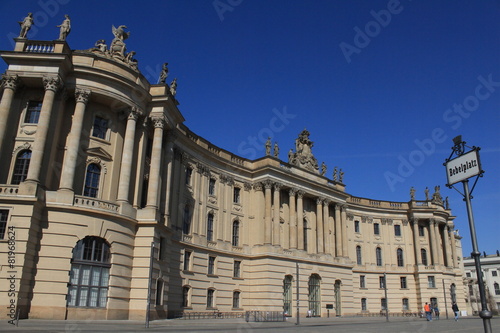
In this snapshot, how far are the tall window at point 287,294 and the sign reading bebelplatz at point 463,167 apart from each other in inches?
1466

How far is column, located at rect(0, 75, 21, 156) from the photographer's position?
91.9 feet

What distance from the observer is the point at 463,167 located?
10930mm

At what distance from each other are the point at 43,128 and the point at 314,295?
35.9m

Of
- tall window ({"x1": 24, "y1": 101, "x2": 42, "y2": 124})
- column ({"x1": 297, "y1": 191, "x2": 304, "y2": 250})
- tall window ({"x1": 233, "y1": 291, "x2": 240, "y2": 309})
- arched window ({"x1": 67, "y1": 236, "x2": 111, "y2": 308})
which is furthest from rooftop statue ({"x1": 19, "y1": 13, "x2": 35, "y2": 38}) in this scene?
column ({"x1": 297, "y1": 191, "x2": 304, "y2": 250})

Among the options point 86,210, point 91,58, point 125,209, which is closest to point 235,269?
point 125,209

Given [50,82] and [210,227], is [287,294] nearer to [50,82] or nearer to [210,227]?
[210,227]

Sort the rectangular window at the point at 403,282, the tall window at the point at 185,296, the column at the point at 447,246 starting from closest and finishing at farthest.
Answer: the tall window at the point at 185,296 → the rectangular window at the point at 403,282 → the column at the point at 447,246

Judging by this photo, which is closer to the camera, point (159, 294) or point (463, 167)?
point (463, 167)

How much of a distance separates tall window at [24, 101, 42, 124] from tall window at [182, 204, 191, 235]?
52.3 ft

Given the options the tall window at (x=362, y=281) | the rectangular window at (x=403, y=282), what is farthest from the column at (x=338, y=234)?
the rectangular window at (x=403, y=282)

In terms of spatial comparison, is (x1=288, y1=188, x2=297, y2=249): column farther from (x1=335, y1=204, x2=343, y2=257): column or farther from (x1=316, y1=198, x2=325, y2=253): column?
(x1=335, y1=204, x2=343, y2=257): column

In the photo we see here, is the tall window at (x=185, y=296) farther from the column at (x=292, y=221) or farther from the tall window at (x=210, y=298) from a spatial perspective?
the column at (x=292, y=221)

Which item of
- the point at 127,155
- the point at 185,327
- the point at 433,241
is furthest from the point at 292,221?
the point at 433,241

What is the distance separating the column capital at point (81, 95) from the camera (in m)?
30.5
